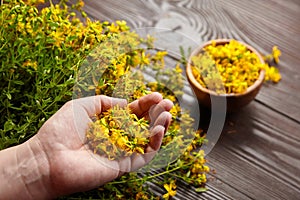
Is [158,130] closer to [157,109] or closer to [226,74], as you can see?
[157,109]

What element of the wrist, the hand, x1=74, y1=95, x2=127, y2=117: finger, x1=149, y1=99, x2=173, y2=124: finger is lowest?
the wrist

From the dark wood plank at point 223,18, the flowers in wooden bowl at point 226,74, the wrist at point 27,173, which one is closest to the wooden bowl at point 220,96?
the flowers in wooden bowl at point 226,74

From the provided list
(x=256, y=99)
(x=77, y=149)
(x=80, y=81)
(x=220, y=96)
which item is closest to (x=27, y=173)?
(x=77, y=149)

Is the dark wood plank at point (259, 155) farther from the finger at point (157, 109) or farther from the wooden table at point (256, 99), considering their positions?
the finger at point (157, 109)

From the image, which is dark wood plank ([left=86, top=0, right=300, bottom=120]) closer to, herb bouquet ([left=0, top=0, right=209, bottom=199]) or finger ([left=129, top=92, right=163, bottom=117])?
herb bouquet ([left=0, top=0, right=209, bottom=199])

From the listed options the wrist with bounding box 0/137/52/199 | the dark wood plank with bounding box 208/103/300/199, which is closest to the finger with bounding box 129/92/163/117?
the wrist with bounding box 0/137/52/199

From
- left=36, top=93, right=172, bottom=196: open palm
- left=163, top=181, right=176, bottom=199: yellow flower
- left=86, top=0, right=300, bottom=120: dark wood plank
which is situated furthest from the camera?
left=86, top=0, right=300, bottom=120: dark wood plank
